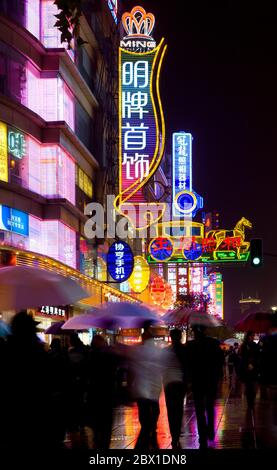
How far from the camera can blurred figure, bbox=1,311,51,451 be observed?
20.3ft

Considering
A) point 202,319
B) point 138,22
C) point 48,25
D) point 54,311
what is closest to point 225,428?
point 202,319

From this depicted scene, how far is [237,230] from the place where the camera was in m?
48.2

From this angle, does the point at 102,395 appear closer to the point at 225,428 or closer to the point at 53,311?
the point at 225,428

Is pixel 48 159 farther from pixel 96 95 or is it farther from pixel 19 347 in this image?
pixel 19 347

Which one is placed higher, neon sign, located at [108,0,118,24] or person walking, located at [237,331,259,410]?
neon sign, located at [108,0,118,24]

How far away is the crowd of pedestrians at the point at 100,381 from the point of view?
6.31 metres

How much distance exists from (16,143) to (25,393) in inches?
804

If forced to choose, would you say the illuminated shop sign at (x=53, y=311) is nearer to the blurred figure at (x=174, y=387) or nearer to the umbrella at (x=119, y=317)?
the umbrella at (x=119, y=317)

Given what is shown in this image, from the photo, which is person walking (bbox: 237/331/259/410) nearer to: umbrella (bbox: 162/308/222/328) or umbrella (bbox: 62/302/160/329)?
umbrella (bbox: 162/308/222/328)

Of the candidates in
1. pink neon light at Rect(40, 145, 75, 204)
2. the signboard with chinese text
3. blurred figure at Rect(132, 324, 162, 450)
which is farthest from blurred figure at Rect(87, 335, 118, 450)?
pink neon light at Rect(40, 145, 75, 204)

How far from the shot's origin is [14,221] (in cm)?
2552

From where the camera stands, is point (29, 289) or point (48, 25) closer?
point (29, 289)

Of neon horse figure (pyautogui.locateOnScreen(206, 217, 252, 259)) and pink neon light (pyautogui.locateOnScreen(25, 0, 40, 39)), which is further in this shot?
neon horse figure (pyautogui.locateOnScreen(206, 217, 252, 259))

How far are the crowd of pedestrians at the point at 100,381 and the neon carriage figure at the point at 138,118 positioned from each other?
69.1ft
